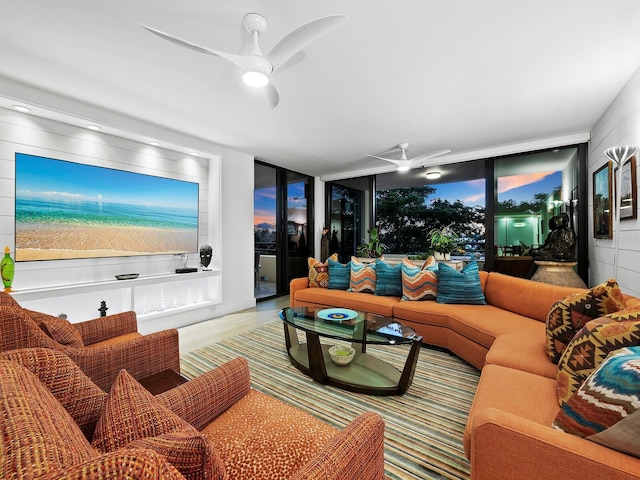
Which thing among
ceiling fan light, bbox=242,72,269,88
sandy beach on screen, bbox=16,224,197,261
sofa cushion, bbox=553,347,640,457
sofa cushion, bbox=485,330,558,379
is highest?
ceiling fan light, bbox=242,72,269,88

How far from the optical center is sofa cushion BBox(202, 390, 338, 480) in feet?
3.15

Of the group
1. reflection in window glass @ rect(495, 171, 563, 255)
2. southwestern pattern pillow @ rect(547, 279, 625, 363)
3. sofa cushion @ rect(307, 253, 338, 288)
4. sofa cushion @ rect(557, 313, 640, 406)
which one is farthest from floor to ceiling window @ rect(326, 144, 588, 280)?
sofa cushion @ rect(557, 313, 640, 406)

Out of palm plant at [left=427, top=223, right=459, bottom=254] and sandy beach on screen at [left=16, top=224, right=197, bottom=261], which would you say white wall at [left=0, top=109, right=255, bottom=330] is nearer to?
sandy beach on screen at [left=16, top=224, right=197, bottom=261]

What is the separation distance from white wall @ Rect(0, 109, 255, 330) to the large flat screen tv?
3.5 inches

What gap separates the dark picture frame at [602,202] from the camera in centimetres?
296

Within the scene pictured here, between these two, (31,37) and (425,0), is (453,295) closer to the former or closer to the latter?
(425,0)

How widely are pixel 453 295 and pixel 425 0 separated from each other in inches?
100

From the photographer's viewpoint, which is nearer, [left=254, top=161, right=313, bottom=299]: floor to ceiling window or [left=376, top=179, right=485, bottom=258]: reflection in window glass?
[left=376, top=179, right=485, bottom=258]: reflection in window glass

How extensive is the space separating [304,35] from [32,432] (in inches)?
76.4

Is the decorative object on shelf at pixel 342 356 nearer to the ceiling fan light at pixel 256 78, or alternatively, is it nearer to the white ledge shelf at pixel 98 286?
the ceiling fan light at pixel 256 78

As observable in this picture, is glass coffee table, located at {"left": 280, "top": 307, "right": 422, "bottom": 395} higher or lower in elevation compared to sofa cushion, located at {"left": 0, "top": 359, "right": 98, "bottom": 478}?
lower

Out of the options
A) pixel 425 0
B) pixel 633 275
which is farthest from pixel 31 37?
pixel 633 275

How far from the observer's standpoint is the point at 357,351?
273 cm

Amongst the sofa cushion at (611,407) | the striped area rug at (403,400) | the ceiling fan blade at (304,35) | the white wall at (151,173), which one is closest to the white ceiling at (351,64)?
the ceiling fan blade at (304,35)
